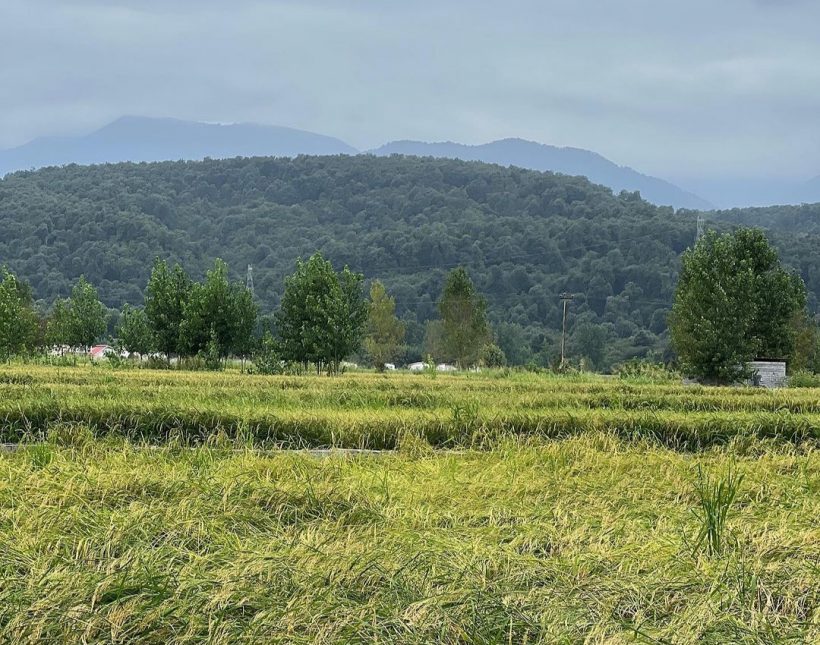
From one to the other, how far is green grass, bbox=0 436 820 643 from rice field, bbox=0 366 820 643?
1 centimetres

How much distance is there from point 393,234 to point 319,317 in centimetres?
5216

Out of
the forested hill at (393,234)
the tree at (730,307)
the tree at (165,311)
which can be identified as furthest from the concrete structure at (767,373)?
the forested hill at (393,234)

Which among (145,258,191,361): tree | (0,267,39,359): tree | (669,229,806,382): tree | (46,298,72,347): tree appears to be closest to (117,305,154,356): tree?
(0,267,39,359): tree

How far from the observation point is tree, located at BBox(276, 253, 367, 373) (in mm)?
26406

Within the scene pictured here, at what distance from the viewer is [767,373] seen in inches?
1061

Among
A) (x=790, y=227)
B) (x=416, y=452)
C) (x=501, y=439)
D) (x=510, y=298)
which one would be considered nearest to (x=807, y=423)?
(x=501, y=439)

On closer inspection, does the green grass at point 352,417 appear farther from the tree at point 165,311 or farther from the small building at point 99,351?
the small building at point 99,351

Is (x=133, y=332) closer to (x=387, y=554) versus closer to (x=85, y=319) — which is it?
(x=85, y=319)

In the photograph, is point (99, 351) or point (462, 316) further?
point (99, 351)

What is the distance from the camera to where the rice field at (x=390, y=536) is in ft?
10.5

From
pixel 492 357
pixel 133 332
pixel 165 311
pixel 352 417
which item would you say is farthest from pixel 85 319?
pixel 352 417

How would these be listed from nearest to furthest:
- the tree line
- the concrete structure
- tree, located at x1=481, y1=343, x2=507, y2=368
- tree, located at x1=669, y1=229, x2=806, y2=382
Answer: tree, located at x1=669, y1=229, x2=806, y2=382, the concrete structure, the tree line, tree, located at x1=481, y1=343, x2=507, y2=368

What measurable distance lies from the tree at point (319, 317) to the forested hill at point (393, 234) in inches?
1328

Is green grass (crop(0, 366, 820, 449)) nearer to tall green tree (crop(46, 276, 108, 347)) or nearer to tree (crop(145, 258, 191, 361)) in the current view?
tree (crop(145, 258, 191, 361))
